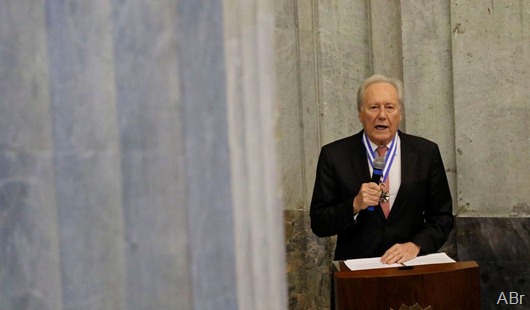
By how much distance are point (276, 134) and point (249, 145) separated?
7 cm

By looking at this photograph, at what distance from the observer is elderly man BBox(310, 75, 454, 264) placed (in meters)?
3.40

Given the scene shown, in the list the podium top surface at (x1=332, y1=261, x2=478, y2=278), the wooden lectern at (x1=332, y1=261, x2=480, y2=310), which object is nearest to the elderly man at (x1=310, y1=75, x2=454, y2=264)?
the podium top surface at (x1=332, y1=261, x2=478, y2=278)

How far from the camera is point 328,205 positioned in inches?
137

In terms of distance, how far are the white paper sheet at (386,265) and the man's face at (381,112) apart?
1.97 ft

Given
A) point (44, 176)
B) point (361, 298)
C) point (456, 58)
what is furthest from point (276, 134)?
point (456, 58)

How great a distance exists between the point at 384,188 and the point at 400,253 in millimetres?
330

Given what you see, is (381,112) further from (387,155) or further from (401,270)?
(401,270)

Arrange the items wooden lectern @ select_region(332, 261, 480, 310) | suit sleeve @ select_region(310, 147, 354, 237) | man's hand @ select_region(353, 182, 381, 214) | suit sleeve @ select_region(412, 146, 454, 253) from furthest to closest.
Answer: suit sleeve @ select_region(412, 146, 454, 253) → suit sleeve @ select_region(310, 147, 354, 237) → man's hand @ select_region(353, 182, 381, 214) → wooden lectern @ select_region(332, 261, 480, 310)

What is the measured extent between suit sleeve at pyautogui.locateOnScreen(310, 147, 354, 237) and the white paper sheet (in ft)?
0.67

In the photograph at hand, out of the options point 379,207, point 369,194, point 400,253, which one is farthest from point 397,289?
point 379,207

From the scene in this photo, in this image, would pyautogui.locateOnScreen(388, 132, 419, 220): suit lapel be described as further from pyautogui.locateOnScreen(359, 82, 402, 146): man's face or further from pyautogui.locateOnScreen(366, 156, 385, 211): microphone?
pyautogui.locateOnScreen(366, 156, 385, 211): microphone

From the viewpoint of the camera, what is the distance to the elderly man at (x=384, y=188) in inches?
134

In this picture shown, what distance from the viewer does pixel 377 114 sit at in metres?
3.49

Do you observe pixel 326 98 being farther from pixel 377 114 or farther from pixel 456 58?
pixel 377 114
